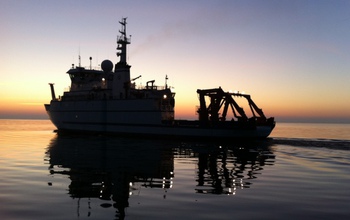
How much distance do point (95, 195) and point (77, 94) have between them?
43.3 metres

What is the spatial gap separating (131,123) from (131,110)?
1.86m

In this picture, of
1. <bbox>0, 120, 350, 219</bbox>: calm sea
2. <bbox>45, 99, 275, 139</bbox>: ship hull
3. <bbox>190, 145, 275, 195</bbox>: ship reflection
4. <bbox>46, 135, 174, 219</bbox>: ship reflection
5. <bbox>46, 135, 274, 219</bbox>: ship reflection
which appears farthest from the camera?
<bbox>45, 99, 275, 139</bbox>: ship hull

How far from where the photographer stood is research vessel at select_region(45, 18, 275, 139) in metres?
40.9

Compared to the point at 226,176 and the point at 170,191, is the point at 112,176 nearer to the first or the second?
the point at 170,191

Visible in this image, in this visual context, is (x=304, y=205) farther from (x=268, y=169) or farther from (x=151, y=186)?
(x=268, y=169)

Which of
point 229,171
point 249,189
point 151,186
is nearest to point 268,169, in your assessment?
point 229,171

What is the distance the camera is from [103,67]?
175 feet

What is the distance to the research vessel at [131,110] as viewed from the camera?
40.9m

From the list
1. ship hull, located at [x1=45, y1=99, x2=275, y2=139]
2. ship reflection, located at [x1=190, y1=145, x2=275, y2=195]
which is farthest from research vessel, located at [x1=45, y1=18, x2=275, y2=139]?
ship reflection, located at [x1=190, y1=145, x2=275, y2=195]

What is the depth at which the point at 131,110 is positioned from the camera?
4500 centimetres

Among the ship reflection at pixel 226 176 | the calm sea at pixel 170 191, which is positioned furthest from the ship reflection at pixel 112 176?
the ship reflection at pixel 226 176

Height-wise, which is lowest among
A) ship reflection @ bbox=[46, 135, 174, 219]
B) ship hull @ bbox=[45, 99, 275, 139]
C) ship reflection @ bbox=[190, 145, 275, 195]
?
ship reflection @ bbox=[190, 145, 275, 195]

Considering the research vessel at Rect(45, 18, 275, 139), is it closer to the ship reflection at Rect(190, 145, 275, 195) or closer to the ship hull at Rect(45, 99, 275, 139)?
the ship hull at Rect(45, 99, 275, 139)

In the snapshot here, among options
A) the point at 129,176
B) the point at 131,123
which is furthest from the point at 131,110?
the point at 129,176
